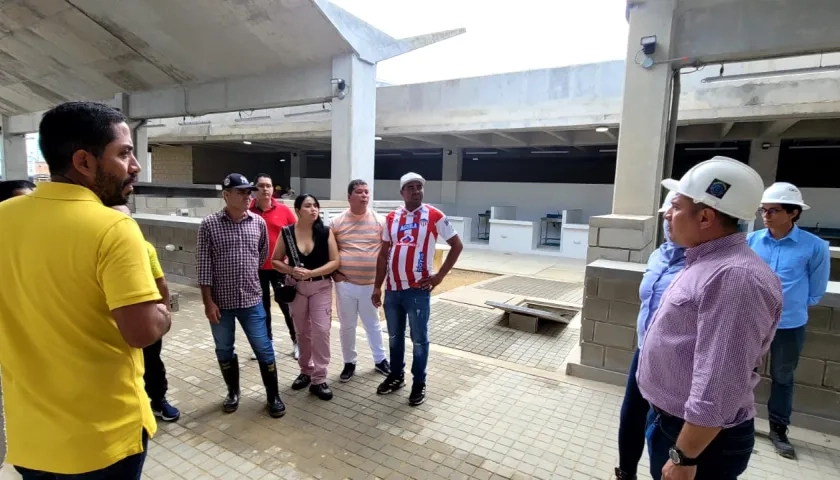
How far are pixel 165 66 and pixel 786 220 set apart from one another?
1106 cm

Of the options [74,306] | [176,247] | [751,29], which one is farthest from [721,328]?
[176,247]

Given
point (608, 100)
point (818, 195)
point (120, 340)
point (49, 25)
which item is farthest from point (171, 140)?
point (818, 195)

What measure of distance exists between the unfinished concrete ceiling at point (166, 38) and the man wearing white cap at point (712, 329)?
23.5 feet

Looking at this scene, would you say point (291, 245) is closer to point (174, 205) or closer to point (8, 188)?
point (8, 188)

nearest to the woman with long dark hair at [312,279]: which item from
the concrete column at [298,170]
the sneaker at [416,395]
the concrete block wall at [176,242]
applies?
the sneaker at [416,395]

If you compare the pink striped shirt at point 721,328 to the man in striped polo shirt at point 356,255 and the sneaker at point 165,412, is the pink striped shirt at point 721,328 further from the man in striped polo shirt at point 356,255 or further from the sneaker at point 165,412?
the sneaker at point 165,412

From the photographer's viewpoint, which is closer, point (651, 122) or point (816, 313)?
point (816, 313)

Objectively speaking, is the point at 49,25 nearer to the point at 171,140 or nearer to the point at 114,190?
the point at 171,140

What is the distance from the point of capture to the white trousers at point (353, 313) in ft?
11.5

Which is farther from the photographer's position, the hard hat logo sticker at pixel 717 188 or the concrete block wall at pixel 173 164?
the concrete block wall at pixel 173 164

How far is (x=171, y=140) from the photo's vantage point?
56.3ft

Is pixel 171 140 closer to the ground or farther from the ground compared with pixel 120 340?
farther from the ground

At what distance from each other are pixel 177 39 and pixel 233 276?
781 cm

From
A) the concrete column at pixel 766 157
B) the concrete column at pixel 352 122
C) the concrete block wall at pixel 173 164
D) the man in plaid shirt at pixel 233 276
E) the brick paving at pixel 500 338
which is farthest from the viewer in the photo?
the concrete block wall at pixel 173 164
